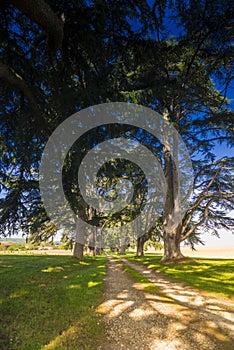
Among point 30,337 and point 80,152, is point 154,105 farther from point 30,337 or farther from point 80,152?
point 30,337

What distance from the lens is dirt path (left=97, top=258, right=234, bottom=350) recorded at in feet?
9.98

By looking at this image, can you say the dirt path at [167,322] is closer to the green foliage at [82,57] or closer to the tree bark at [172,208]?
the green foliage at [82,57]

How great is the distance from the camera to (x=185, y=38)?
7.40 meters

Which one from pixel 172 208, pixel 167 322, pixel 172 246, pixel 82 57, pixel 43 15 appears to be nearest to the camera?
pixel 167 322

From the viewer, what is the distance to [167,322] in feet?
12.2

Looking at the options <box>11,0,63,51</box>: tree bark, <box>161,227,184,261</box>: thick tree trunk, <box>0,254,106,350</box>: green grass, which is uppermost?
<box>11,0,63,51</box>: tree bark

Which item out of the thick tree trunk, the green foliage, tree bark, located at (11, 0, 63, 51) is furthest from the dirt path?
the thick tree trunk

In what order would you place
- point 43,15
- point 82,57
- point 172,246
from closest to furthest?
point 43,15
point 82,57
point 172,246

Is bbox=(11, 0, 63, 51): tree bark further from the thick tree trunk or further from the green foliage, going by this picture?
the thick tree trunk

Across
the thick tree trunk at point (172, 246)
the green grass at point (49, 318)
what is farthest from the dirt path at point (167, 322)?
the thick tree trunk at point (172, 246)

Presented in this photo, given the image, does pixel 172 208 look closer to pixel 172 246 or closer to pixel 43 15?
pixel 172 246

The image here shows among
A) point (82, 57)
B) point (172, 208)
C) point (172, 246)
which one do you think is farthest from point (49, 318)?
point (172, 208)

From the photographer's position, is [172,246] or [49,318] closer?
[49,318]

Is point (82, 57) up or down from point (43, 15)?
up
